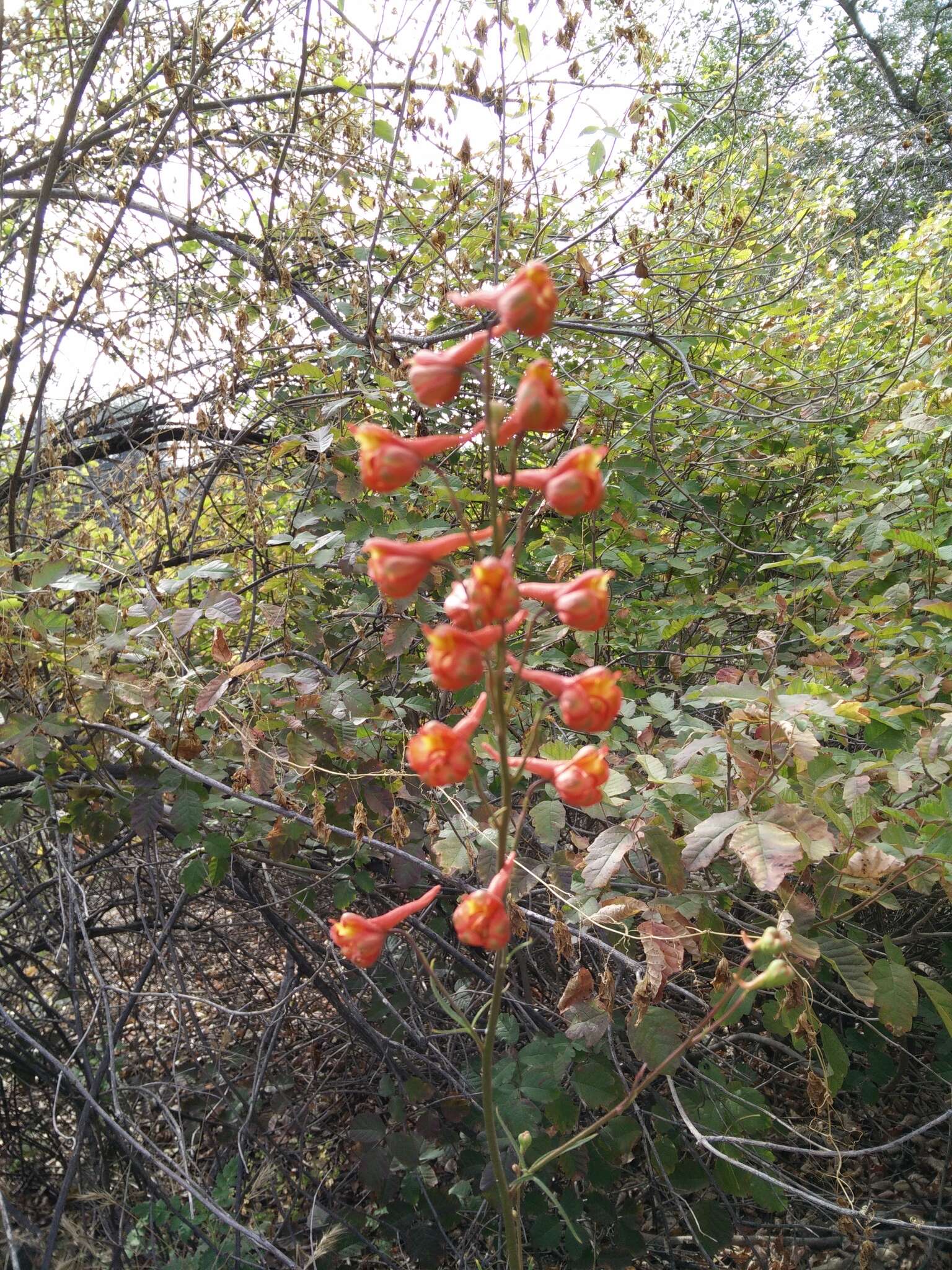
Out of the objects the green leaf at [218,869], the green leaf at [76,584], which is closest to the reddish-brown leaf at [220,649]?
the green leaf at [76,584]

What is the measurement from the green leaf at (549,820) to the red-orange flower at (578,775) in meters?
0.67

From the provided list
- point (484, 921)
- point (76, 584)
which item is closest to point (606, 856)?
point (484, 921)

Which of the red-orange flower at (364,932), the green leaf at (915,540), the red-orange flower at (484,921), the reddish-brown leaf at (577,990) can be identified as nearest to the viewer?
the red-orange flower at (484,921)

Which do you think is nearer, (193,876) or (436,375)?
(436,375)

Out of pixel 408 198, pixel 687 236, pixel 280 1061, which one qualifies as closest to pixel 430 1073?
pixel 280 1061

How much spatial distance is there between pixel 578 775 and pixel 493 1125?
0.42m

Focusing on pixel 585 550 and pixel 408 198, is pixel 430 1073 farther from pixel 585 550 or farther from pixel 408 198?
pixel 408 198

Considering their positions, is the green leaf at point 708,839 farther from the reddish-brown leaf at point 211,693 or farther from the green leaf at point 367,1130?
the green leaf at point 367,1130

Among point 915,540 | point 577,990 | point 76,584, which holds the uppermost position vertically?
point 76,584

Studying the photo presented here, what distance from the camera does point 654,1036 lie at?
1.45 m

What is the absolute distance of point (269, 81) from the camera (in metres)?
3.60

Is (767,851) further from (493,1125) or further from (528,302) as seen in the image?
(528,302)

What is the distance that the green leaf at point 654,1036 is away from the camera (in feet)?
4.69

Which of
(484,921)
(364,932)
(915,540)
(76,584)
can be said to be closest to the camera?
(484,921)
